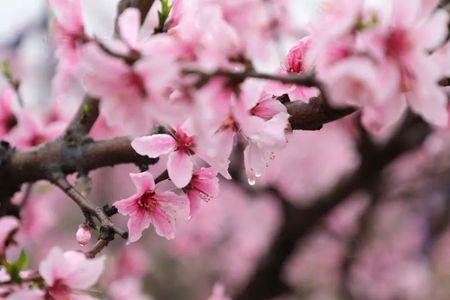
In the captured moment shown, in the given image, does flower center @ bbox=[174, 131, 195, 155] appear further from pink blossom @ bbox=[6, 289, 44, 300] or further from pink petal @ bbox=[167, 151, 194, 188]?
pink blossom @ bbox=[6, 289, 44, 300]

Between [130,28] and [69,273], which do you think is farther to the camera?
[69,273]

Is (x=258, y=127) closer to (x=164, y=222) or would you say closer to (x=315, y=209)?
(x=164, y=222)

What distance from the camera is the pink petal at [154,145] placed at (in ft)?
3.44

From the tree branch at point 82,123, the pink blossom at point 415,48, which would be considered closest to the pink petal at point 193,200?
the tree branch at point 82,123

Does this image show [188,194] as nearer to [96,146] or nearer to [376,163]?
[96,146]

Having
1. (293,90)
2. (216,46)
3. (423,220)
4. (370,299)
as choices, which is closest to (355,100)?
(216,46)

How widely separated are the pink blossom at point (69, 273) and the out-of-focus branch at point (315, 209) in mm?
2295

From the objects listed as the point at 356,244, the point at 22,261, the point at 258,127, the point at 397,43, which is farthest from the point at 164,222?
→ the point at 356,244

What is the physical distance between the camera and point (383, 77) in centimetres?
72

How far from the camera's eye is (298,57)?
3.55ft

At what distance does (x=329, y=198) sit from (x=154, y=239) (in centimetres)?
480

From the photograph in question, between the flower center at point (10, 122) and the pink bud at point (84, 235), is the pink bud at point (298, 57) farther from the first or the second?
the flower center at point (10, 122)

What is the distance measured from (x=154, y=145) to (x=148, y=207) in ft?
0.54

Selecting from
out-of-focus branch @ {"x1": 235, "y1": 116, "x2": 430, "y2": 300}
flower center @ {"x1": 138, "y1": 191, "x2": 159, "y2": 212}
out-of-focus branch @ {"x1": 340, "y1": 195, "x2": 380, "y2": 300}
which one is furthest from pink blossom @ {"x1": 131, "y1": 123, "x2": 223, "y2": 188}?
out-of-focus branch @ {"x1": 340, "y1": 195, "x2": 380, "y2": 300}
